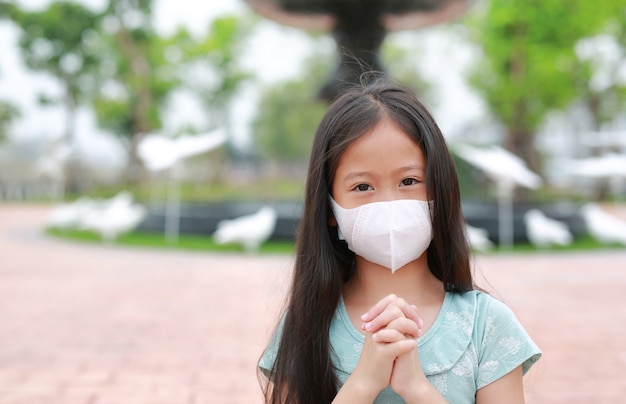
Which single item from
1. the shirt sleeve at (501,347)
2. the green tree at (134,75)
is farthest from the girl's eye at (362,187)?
the green tree at (134,75)

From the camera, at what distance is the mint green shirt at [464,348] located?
136 centimetres

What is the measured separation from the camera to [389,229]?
136 cm

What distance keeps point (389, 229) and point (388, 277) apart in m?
0.16

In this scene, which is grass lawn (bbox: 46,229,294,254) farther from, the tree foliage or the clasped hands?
the tree foliage

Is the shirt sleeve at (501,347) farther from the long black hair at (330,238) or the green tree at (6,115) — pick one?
the green tree at (6,115)

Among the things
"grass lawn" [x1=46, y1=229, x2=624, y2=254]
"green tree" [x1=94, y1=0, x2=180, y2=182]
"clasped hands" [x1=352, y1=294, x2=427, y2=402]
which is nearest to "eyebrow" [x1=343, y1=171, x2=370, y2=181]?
"clasped hands" [x1=352, y1=294, x2=427, y2=402]

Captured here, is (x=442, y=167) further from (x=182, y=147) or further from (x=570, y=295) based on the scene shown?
(x=182, y=147)

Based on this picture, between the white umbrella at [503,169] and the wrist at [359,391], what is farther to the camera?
the white umbrella at [503,169]

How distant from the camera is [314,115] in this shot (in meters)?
35.5

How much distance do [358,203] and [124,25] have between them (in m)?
26.0

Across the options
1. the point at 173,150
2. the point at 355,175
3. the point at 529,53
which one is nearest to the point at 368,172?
the point at 355,175

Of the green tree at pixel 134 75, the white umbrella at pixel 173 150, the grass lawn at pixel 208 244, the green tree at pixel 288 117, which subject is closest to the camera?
the grass lawn at pixel 208 244

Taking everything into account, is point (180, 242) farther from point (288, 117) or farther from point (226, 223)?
point (288, 117)

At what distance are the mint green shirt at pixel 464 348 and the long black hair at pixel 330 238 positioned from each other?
4 centimetres
